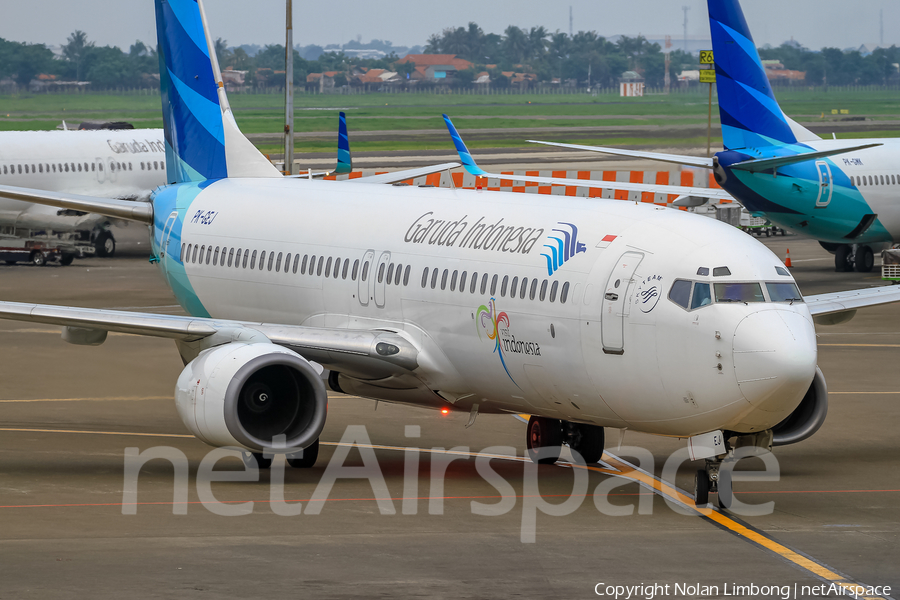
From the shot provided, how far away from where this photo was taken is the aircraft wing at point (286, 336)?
19000 mm

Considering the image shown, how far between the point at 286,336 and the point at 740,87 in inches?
956

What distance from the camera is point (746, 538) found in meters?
15.5

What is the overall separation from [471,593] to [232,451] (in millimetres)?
8420

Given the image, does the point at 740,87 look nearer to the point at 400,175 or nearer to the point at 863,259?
the point at 863,259

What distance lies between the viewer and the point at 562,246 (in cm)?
1789

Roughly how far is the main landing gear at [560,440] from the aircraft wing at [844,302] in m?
3.55

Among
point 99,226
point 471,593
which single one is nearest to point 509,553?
point 471,593

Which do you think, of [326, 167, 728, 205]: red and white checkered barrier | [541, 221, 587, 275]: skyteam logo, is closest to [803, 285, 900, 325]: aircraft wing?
[541, 221, 587, 275]: skyteam logo

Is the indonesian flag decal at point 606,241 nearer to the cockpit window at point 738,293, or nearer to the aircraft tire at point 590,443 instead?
the cockpit window at point 738,293

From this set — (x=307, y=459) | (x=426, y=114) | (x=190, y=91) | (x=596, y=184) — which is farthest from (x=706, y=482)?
(x=426, y=114)

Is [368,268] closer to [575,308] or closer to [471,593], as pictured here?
[575,308]

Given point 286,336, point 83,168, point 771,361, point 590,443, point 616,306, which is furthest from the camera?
point 83,168

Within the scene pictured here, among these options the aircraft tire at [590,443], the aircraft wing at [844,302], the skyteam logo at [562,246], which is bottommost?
the aircraft tire at [590,443]

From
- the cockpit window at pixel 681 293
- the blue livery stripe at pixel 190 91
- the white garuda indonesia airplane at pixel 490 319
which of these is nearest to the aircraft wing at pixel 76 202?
the white garuda indonesia airplane at pixel 490 319
